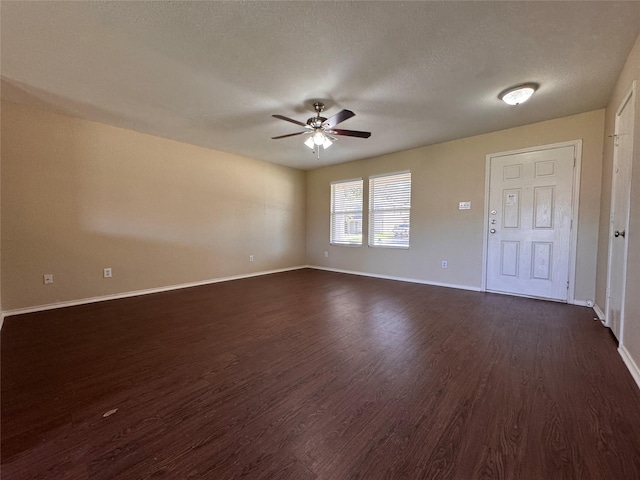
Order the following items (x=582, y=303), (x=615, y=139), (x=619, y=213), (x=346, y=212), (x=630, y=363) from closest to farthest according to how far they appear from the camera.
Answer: (x=630, y=363)
(x=619, y=213)
(x=615, y=139)
(x=582, y=303)
(x=346, y=212)

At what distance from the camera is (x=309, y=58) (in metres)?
2.21

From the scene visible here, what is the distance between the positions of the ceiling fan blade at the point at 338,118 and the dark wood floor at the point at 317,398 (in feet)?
7.10

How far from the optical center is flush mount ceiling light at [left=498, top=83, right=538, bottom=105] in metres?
2.61

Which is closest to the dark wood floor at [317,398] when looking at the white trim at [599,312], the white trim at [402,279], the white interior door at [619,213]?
the white trim at [599,312]

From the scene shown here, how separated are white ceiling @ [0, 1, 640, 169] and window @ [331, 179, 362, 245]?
2.30 m

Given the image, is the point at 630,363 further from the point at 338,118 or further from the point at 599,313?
the point at 338,118

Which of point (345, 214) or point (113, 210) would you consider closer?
point (113, 210)

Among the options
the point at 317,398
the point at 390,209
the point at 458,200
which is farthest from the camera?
the point at 390,209

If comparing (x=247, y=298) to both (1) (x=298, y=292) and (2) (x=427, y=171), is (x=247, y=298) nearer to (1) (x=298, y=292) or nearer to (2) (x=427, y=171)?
(1) (x=298, y=292)

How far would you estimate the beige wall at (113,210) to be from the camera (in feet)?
10.2

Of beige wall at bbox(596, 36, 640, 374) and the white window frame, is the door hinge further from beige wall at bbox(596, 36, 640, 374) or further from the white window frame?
the white window frame

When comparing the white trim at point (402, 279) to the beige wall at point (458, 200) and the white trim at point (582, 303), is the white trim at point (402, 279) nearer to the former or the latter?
the beige wall at point (458, 200)

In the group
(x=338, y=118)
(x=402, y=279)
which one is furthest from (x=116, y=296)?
(x=402, y=279)

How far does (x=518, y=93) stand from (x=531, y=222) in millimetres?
1843
